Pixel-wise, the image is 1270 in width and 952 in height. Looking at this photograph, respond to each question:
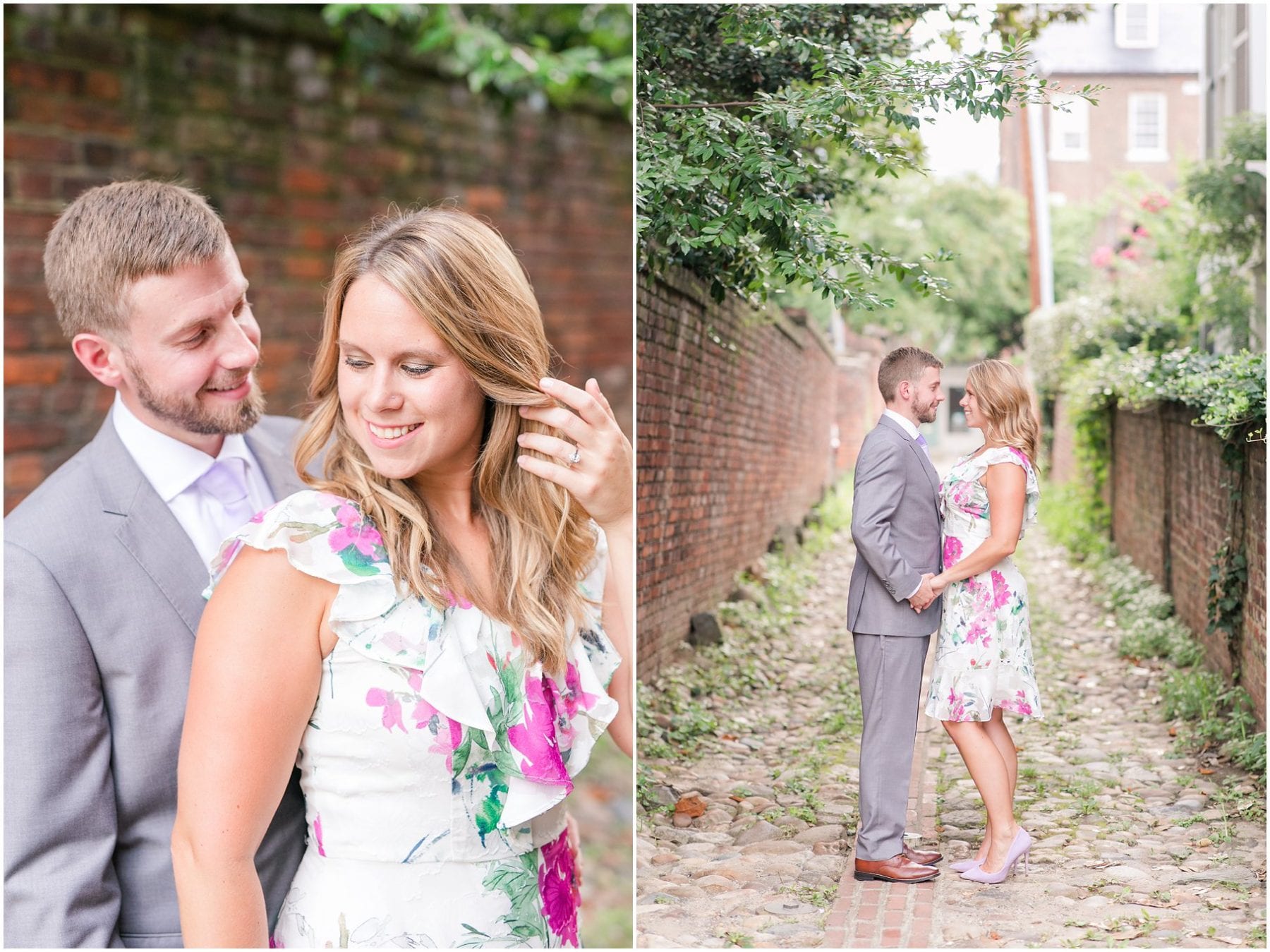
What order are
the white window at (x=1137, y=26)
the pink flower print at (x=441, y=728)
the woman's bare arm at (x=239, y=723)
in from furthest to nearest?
the white window at (x=1137, y=26) < the pink flower print at (x=441, y=728) < the woman's bare arm at (x=239, y=723)

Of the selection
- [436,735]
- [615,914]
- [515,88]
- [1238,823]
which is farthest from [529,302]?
[515,88]

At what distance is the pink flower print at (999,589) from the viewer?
95.0 inches

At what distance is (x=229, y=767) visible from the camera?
1.72 meters

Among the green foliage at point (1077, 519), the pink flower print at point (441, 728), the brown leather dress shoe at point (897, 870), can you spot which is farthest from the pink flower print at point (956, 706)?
the pink flower print at point (441, 728)

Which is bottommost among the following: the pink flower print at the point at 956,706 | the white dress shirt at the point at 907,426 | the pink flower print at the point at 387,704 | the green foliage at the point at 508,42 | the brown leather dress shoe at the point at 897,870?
the brown leather dress shoe at the point at 897,870

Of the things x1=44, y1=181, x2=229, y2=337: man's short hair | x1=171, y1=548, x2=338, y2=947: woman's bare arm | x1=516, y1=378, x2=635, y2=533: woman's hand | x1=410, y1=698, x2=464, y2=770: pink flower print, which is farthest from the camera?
x1=44, y1=181, x2=229, y2=337: man's short hair

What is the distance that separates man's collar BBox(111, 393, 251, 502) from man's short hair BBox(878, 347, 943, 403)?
142 cm

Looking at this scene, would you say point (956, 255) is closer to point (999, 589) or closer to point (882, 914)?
point (999, 589)

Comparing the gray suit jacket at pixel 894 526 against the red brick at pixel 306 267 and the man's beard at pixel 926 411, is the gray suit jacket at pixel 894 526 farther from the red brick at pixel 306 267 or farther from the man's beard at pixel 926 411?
the red brick at pixel 306 267

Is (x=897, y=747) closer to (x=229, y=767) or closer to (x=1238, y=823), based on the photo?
(x=1238, y=823)

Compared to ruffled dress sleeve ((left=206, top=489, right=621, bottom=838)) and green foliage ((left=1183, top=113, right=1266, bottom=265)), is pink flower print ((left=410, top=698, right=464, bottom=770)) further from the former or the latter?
green foliage ((left=1183, top=113, right=1266, bottom=265))

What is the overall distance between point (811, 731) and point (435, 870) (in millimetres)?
1027

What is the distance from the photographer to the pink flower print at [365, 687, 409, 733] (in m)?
1.81

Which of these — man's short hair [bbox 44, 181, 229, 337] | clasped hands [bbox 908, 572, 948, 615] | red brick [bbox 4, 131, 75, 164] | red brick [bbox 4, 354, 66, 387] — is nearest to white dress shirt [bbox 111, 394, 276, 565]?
man's short hair [bbox 44, 181, 229, 337]
